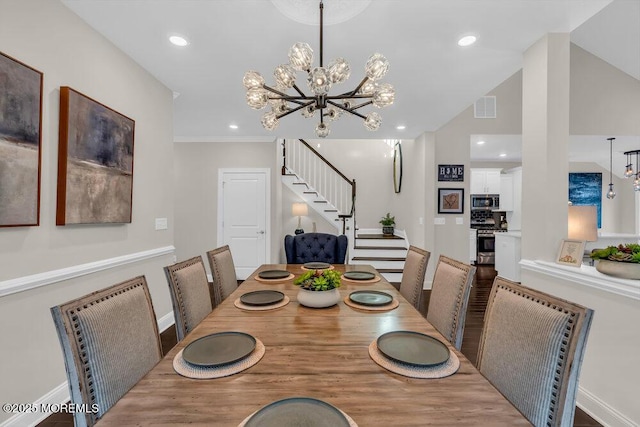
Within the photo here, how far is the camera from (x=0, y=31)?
1503 millimetres

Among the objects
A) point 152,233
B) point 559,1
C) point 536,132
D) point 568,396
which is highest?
point 559,1

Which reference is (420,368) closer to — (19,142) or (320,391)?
(320,391)

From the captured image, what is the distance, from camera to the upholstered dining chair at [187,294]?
1.55m

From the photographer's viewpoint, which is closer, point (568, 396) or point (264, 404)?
point (264, 404)

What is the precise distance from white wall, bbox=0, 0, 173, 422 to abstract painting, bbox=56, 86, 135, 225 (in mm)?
58

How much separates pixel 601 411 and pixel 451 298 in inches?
49.1

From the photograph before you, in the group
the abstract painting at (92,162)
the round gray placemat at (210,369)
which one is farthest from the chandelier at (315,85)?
the round gray placemat at (210,369)

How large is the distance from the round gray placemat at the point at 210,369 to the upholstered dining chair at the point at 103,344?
0.24 metres

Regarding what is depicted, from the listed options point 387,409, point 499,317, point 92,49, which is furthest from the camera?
point 92,49

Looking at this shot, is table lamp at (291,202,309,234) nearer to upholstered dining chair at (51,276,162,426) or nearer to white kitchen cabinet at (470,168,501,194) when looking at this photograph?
upholstered dining chair at (51,276,162,426)

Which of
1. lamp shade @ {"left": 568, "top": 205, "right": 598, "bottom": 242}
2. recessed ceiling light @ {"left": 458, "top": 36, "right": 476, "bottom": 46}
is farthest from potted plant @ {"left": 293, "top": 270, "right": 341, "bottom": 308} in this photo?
recessed ceiling light @ {"left": 458, "top": 36, "right": 476, "bottom": 46}

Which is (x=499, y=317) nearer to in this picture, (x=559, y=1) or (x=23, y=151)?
(x=559, y=1)

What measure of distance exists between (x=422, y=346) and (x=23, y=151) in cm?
229

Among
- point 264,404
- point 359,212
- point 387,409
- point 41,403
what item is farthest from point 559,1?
point 359,212
